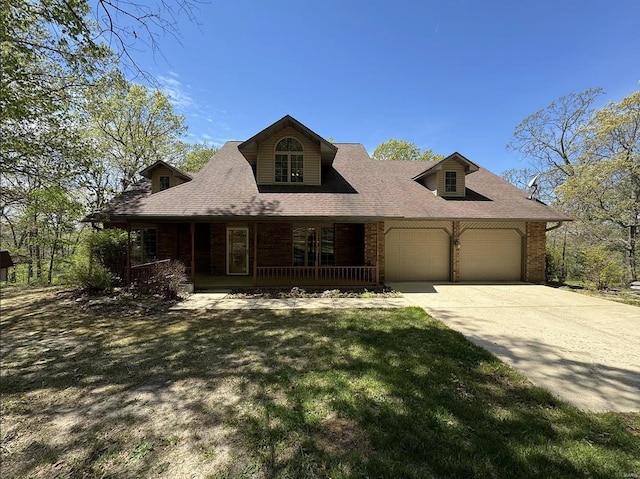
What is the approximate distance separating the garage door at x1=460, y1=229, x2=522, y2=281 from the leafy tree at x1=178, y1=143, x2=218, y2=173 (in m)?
23.2

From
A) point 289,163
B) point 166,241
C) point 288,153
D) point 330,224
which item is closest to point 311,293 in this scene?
point 330,224

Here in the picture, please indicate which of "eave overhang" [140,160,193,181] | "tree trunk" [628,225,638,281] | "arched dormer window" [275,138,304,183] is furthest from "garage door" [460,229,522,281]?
"eave overhang" [140,160,193,181]

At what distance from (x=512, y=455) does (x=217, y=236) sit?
12174 millimetres

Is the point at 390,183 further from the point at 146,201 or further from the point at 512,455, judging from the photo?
the point at 512,455

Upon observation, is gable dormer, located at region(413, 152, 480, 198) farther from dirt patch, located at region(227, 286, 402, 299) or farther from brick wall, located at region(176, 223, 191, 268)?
brick wall, located at region(176, 223, 191, 268)

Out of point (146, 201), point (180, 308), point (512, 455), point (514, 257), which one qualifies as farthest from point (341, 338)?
point (514, 257)

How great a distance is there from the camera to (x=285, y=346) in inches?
202

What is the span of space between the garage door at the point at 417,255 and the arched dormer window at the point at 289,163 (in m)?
4.65

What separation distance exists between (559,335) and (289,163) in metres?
9.86

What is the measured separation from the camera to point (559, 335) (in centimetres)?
571

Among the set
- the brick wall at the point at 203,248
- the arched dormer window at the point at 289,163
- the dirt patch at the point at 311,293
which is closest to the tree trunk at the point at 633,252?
the dirt patch at the point at 311,293

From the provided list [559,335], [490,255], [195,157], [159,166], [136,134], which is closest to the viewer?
[559,335]

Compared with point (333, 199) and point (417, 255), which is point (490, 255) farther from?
point (333, 199)

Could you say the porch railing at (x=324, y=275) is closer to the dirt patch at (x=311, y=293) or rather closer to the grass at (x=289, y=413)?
the dirt patch at (x=311, y=293)
